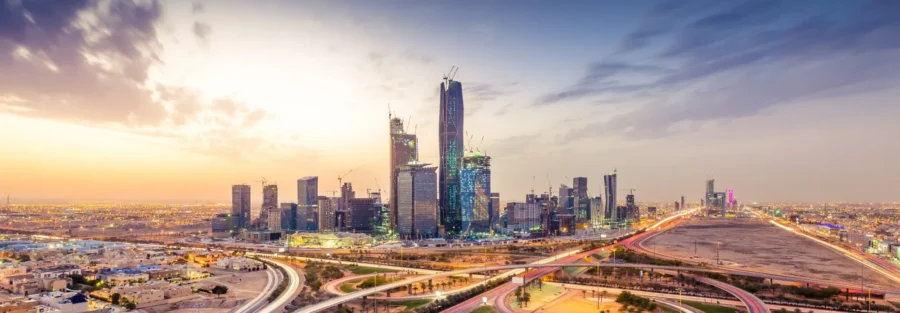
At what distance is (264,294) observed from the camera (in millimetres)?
46562

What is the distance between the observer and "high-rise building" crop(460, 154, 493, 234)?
136 m

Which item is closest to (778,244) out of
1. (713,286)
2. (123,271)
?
(713,286)

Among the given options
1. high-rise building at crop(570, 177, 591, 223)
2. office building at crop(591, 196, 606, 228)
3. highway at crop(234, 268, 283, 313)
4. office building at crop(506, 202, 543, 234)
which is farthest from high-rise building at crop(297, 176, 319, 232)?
office building at crop(591, 196, 606, 228)

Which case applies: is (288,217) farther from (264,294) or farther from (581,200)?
(264,294)

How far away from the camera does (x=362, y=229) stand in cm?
13462

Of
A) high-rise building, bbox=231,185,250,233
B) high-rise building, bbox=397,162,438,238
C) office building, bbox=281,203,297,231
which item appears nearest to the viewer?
high-rise building, bbox=397,162,438,238

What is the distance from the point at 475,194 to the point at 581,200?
184 ft

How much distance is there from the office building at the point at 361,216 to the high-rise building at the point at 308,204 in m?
15.3

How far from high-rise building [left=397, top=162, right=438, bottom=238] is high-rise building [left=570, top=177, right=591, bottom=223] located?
219ft

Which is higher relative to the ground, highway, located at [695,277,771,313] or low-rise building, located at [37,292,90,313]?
low-rise building, located at [37,292,90,313]

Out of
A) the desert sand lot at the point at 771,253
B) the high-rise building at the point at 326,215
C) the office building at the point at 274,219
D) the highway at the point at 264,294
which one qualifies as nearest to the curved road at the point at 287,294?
the highway at the point at 264,294

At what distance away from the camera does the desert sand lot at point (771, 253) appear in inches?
2411

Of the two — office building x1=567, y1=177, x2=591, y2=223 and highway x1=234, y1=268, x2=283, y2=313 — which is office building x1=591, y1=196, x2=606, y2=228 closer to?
office building x1=567, y1=177, x2=591, y2=223

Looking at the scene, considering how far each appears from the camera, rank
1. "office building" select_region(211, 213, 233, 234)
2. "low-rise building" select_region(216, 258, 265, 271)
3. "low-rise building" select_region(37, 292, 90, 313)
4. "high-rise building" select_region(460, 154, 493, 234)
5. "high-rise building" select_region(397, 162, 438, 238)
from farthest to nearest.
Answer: "high-rise building" select_region(460, 154, 493, 234) < "office building" select_region(211, 213, 233, 234) < "high-rise building" select_region(397, 162, 438, 238) < "low-rise building" select_region(216, 258, 265, 271) < "low-rise building" select_region(37, 292, 90, 313)
